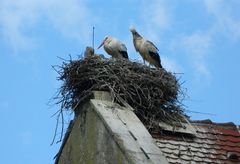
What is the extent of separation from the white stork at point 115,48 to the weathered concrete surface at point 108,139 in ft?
11.1

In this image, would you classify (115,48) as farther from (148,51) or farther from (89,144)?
(89,144)

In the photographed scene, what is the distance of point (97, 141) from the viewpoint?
9.66m

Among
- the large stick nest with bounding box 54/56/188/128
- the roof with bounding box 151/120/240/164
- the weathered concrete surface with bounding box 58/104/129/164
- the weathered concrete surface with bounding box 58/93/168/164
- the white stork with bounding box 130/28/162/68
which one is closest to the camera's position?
the weathered concrete surface with bounding box 58/93/168/164

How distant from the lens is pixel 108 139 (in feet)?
30.5

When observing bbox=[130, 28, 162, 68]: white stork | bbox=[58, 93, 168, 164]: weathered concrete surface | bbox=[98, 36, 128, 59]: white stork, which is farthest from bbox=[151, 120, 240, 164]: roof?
bbox=[98, 36, 128, 59]: white stork

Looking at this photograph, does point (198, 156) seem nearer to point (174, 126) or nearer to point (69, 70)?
point (174, 126)

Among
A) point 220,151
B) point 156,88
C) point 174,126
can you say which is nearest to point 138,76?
point 156,88

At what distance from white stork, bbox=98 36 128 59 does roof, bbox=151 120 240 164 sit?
350 cm

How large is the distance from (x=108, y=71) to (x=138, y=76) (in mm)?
470

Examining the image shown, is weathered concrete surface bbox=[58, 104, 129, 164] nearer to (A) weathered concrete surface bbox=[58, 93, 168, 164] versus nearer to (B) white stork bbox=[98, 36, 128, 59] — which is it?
(A) weathered concrete surface bbox=[58, 93, 168, 164]

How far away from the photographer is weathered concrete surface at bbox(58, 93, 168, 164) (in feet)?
28.9

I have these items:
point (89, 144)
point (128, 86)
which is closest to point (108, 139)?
point (89, 144)

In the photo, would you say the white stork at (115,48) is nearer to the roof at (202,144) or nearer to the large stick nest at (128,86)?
the large stick nest at (128,86)

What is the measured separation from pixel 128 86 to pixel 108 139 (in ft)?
4.79
